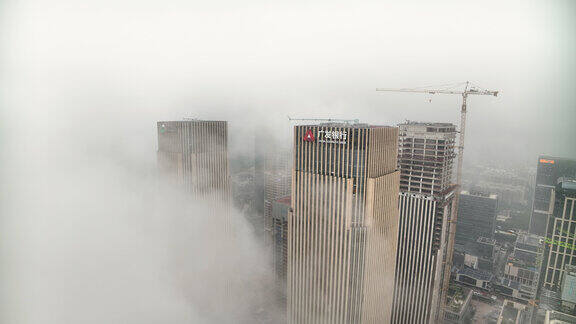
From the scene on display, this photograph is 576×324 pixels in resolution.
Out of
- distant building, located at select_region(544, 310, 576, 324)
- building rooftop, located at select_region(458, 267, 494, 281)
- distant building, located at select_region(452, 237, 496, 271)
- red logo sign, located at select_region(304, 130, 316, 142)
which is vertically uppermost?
red logo sign, located at select_region(304, 130, 316, 142)

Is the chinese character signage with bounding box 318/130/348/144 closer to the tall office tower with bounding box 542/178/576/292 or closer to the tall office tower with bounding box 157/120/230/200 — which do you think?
the tall office tower with bounding box 542/178/576/292

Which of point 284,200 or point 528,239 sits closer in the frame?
point 528,239

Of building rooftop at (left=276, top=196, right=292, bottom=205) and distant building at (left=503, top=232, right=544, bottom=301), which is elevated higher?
building rooftop at (left=276, top=196, right=292, bottom=205)

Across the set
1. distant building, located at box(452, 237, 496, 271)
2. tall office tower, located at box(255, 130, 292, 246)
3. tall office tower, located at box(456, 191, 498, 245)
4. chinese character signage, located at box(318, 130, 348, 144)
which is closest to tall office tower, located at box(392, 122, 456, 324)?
chinese character signage, located at box(318, 130, 348, 144)

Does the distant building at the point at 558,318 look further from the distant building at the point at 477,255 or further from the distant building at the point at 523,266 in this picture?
the distant building at the point at 477,255

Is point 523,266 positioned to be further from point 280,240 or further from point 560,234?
point 280,240

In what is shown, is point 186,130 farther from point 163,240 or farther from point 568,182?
point 568,182

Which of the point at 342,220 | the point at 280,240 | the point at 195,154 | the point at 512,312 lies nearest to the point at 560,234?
the point at 342,220
